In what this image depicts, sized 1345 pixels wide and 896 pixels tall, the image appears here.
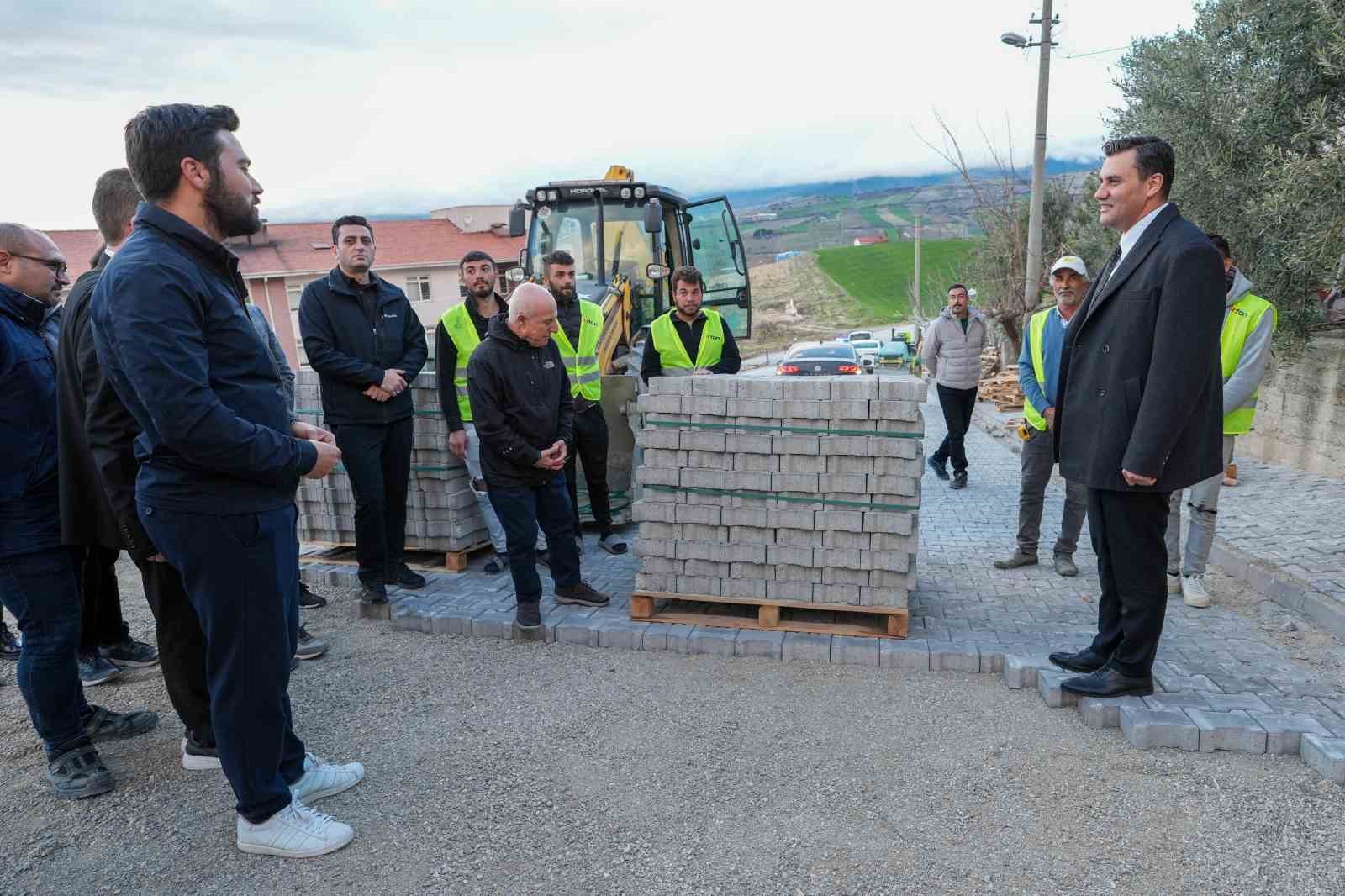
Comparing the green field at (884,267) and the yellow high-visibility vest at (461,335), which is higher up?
the green field at (884,267)

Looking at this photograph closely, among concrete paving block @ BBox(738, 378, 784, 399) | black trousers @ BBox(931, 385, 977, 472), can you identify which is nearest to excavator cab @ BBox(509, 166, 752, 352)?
black trousers @ BBox(931, 385, 977, 472)

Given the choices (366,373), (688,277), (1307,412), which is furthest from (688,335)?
(1307,412)

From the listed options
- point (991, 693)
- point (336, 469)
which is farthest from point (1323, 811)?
point (336, 469)

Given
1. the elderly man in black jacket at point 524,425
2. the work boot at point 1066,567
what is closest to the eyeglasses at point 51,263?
the elderly man in black jacket at point 524,425

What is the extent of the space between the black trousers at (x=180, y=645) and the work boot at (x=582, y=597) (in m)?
2.17

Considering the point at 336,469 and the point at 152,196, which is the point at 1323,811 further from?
the point at 336,469

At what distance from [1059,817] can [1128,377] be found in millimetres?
1800

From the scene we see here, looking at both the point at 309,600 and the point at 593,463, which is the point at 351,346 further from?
the point at 593,463

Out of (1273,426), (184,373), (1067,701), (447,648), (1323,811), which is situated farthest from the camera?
(1273,426)

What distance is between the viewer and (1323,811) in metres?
3.04

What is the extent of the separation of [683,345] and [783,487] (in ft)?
6.89

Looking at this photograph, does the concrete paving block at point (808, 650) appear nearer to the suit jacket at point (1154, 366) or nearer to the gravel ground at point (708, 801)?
the gravel ground at point (708, 801)

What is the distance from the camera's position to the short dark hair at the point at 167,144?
2578mm

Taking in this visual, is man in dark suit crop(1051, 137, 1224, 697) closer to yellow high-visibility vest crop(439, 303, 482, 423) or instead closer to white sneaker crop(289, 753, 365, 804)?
white sneaker crop(289, 753, 365, 804)
